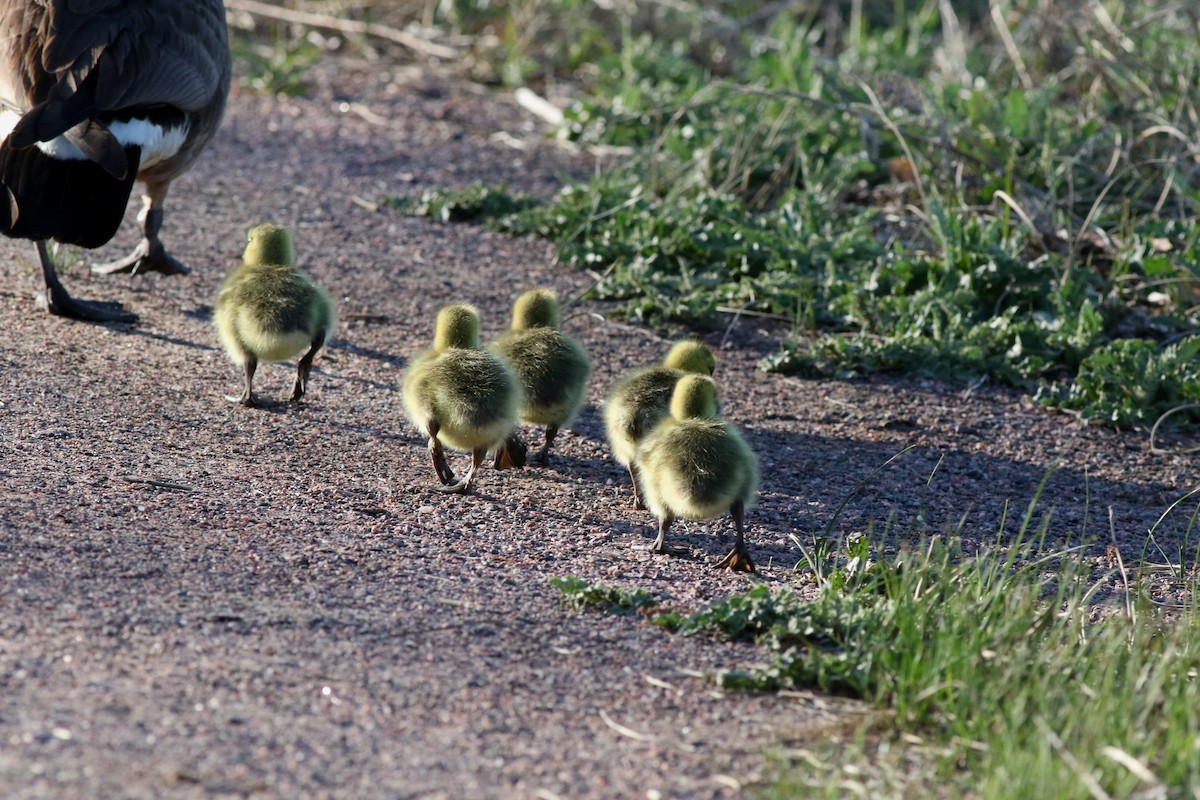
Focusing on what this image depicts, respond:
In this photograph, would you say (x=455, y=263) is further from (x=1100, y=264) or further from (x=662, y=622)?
(x=662, y=622)

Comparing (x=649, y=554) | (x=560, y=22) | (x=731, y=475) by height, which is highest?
(x=560, y=22)

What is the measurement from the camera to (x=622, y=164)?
9.81m

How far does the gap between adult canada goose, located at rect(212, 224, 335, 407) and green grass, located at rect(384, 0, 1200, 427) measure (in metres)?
2.10

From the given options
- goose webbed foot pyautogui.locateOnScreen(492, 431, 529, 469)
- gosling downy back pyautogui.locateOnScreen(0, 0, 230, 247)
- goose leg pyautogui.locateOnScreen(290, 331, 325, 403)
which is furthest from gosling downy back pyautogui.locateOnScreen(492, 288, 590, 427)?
gosling downy back pyautogui.locateOnScreen(0, 0, 230, 247)

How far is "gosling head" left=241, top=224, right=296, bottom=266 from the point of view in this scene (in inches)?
240

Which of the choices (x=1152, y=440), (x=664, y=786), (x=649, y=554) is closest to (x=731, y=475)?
(x=649, y=554)

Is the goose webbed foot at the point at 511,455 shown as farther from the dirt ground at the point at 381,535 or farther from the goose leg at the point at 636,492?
the goose leg at the point at 636,492

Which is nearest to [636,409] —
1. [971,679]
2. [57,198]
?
[971,679]

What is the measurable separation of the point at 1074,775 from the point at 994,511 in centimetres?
270

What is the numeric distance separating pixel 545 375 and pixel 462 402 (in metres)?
0.50

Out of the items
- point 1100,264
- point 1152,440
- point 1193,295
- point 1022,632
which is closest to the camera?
point 1022,632

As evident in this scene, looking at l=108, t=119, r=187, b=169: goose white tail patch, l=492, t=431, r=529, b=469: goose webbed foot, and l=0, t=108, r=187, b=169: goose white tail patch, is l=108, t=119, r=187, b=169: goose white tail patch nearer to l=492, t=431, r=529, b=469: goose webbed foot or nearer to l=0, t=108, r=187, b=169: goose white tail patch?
l=0, t=108, r=187, b=169: goose white tail patch

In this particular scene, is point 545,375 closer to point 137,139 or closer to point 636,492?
point 636,492

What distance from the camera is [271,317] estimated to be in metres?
5.68
